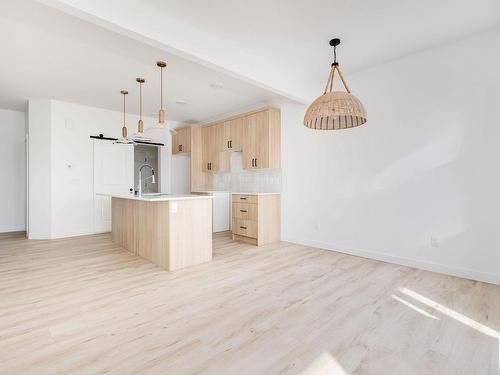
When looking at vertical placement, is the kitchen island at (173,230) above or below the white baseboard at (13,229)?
above

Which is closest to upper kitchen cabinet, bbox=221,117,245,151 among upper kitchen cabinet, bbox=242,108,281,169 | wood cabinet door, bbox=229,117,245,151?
wood cabinet door, bbox=229,117,245,151

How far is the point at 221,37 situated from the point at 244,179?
328 centimetres

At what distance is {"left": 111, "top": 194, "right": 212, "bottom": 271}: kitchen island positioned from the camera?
336 centimetres

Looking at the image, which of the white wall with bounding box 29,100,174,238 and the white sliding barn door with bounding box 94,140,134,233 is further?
the white sliding barn door with bounding box 94,140,134,233

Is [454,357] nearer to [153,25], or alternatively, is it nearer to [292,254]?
[292,254]

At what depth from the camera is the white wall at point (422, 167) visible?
9.70 feet

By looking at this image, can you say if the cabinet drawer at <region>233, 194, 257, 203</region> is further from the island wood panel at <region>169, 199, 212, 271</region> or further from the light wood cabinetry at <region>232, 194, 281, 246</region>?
the island wood panel at <region>169, 199, 212, 271</region>

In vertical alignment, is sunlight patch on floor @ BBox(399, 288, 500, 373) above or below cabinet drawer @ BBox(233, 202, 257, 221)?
below

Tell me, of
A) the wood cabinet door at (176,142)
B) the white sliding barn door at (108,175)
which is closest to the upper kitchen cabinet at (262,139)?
the wood cabinet door at (176,142)

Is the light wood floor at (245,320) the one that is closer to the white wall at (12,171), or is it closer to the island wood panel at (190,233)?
the island wood panel at (190,233)

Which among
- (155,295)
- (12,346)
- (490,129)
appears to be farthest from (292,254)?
(12,346)

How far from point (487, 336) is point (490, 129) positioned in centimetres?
220

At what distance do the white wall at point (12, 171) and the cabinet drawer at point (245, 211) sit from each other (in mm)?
5042

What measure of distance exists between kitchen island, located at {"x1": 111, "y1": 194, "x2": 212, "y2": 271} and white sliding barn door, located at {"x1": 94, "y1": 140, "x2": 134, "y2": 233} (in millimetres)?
2366
